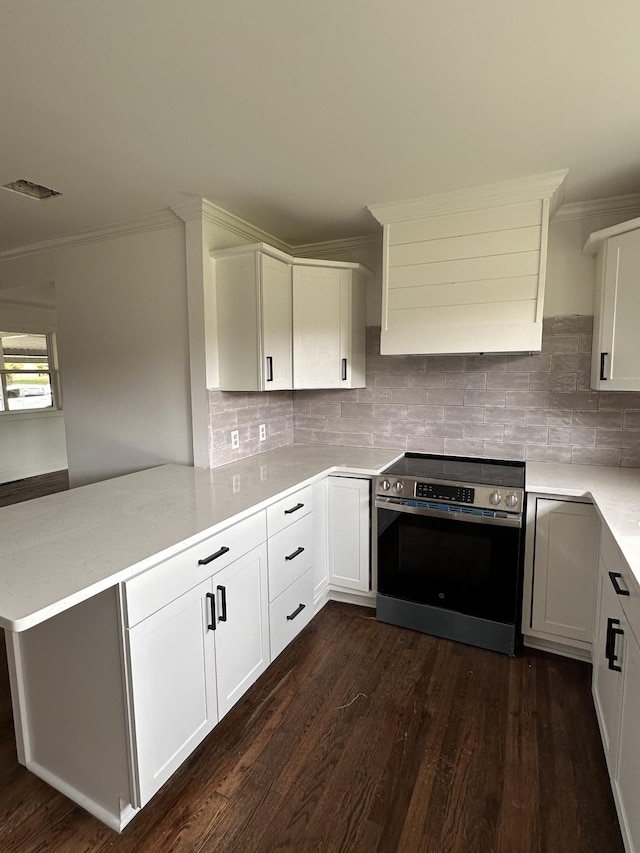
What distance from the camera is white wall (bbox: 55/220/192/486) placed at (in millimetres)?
2676

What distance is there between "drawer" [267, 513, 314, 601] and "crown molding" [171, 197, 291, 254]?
1782mm

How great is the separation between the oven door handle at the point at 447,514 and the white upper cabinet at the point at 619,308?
32.6 inches

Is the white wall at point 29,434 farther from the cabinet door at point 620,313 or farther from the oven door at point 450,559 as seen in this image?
the cabinet door at point 620,313

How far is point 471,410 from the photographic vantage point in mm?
2863

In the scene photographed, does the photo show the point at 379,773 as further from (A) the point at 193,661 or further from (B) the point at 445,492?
(B) the point at 445,492

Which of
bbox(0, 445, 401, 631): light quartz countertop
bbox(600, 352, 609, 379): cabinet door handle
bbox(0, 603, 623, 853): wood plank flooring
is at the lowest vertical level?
bbox(0, 603, 623, 853): wood plank flooring

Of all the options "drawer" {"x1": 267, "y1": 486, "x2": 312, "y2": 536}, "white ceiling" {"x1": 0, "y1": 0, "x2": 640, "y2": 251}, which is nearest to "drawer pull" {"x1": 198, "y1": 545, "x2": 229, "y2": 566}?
"drawer" {"x1": 267, "y1": 486, "x2": 312, "y2": 536}

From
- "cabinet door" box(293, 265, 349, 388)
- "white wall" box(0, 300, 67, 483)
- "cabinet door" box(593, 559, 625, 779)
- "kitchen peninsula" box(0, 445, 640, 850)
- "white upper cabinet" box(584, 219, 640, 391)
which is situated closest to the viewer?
"kitchen peninsula" box(0, 445, 640, 850)

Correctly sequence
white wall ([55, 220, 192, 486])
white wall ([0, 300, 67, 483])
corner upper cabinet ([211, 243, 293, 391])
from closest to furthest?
1. corner upper cabinet ([211, 243, 293, 391])
2. white wall ([55, 220, 192, 486])
3. white wall ([0, 300, 67, 483])

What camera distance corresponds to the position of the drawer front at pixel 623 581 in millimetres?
1215

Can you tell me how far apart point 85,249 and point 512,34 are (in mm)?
2681

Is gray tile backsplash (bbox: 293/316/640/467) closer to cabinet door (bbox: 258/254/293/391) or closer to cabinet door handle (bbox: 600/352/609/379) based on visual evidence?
cabinet door handle (bbox: 600/352/609/379)

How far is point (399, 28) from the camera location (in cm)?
122

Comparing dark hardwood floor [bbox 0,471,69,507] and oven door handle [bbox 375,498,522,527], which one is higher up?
oven door handle [bbox 375,498,522,527]
